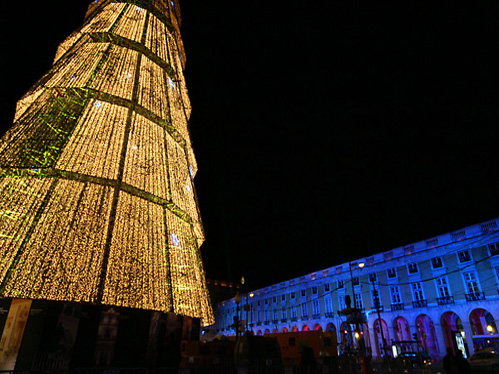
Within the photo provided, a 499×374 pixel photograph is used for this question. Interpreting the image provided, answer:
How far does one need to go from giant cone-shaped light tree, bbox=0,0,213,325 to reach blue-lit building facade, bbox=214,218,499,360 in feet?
43.9

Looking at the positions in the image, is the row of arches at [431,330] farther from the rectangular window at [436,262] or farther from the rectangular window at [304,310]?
the rectangular window at [304,310]

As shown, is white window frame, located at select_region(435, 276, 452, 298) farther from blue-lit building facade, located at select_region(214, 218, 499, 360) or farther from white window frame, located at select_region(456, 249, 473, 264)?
white window frame, located at select_region(456, 249, 473, 264)

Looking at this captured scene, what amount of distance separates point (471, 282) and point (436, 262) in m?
2.88

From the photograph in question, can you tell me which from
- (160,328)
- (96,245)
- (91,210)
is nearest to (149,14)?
(91,210)

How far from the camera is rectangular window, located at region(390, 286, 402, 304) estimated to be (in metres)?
26.1

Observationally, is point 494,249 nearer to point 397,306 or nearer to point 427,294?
point 427,294

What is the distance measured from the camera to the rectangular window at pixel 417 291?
973 inches

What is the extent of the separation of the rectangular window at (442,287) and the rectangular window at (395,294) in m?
3.59

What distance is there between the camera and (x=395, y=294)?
87.0 feet

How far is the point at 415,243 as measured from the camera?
26047 mm

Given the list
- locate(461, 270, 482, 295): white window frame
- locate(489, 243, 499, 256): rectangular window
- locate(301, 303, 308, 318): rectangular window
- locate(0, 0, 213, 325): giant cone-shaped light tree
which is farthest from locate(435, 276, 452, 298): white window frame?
locate(0, 0, 213, 325): giant cone-shaped light tree

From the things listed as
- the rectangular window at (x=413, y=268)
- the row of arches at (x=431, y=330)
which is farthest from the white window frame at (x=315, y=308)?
the rectangular window at (x=413, y=268)

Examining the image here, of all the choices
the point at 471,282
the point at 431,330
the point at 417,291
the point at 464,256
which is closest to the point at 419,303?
the point at 417,291

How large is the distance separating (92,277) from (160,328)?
2.35 m
